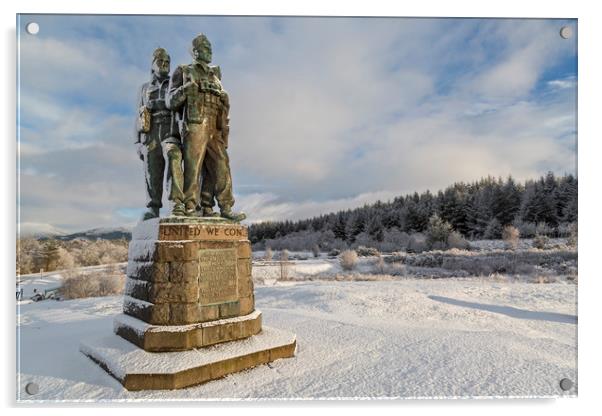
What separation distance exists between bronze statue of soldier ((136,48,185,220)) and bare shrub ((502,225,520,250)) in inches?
611

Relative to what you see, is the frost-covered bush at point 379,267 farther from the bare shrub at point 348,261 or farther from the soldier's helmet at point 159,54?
the soldier's helmet at point 159,54

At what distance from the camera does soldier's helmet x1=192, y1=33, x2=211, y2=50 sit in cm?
361

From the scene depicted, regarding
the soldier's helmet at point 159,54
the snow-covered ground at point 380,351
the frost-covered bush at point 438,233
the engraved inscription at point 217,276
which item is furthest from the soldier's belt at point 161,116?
the frost-covered bush at point 438,233

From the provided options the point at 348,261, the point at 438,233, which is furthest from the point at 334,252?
the point at 438,233

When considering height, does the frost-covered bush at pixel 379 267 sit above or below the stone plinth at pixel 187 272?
below

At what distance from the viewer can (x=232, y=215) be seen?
3986mm

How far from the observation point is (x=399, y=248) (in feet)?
75.4

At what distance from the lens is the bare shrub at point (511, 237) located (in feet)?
47.9

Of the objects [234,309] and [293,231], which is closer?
[234,309]

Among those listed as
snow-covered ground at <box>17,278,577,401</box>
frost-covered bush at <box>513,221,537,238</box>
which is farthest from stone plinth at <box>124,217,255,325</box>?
frost-covered bush at <box>513,221,537,238</box>

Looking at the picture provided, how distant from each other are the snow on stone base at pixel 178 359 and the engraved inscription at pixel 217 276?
0.49 meters

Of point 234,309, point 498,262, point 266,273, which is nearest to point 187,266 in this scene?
point 234,309

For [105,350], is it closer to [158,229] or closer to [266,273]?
[158,229]

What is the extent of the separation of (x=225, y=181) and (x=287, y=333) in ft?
6.59
